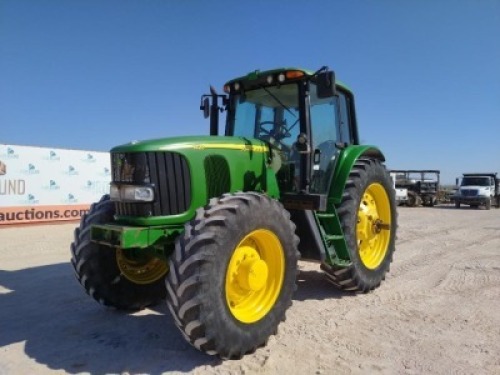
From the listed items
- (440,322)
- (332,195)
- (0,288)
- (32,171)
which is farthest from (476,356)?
(32,171)

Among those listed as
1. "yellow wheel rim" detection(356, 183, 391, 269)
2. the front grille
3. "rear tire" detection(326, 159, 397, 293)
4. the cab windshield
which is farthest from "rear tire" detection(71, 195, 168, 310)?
"yellow wheel rim" detection(356, 183, 391, 269)

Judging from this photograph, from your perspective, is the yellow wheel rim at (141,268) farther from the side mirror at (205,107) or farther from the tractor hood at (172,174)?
the side mirror at (205,107)

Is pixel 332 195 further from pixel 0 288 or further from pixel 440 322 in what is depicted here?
pixel 0 288

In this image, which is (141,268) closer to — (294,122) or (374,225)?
(294,122)

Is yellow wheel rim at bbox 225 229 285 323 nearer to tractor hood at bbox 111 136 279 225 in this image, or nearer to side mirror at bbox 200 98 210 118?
tractor hood at bbox 111 136 279 225

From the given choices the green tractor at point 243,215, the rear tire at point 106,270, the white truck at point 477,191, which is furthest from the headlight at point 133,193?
the white truck at point 477,191

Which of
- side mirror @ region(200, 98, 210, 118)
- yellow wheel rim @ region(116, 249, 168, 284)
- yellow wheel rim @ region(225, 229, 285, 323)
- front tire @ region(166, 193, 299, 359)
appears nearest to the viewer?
front tire @ region(166, 193, 299, 359)

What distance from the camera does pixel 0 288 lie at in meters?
5.54

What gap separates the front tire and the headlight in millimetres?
591

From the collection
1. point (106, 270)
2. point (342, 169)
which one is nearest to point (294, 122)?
point (342, 169)

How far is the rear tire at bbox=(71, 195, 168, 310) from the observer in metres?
4.25

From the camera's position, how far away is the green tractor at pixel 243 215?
331 centimetres

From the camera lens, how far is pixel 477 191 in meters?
25.3

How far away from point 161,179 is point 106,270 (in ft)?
4.14
